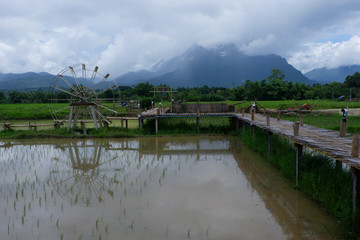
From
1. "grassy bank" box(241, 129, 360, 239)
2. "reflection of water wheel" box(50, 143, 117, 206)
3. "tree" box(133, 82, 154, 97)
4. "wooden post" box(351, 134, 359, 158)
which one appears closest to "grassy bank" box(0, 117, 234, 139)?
"reflection of water wheel" box(50, 143, 117, 206)

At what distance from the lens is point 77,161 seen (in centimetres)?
1020

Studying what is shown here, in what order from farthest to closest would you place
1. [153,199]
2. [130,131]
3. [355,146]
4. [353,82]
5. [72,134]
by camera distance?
[353,82]
[130,131]
[72,134]
[153,199]
[355,146]

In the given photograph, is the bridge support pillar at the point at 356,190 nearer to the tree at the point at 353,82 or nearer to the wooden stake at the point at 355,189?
the wooden stake at the point at 355,189

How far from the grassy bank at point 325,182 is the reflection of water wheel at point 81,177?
15.3 ft

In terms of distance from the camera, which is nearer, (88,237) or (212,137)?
(88,237)

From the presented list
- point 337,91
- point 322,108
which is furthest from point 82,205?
point 337,91

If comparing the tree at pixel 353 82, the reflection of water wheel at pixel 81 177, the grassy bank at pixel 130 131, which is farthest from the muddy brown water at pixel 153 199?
the tree at pixel 353 82

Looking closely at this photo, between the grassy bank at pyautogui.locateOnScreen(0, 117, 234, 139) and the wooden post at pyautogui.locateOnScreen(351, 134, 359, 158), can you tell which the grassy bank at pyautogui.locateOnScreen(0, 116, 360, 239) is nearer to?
the grassy bank at pyautogui.locateOnScreen(0, 117, 234, 139)

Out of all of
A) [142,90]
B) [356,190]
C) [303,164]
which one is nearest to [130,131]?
[303,164]

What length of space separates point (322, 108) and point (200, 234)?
2158 centimetres

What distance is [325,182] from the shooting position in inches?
245

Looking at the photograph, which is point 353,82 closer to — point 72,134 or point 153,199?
point 72,134

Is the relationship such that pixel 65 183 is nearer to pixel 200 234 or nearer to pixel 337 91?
pixel 200 234

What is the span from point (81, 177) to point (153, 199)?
2881 mm
